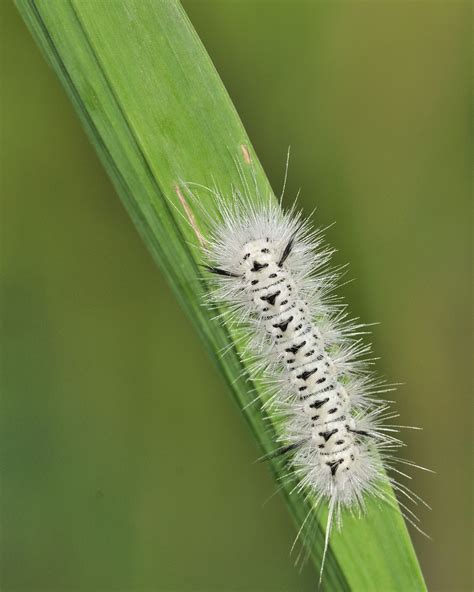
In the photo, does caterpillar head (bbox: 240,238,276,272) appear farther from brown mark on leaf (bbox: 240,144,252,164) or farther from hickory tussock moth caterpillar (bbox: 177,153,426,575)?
brown mark on leaf (bbox: 240,144,252,164)

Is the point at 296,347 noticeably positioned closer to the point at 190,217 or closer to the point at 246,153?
the point at 190,217

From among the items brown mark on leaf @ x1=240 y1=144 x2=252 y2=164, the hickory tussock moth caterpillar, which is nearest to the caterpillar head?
the hickory tussock moth caterpillar

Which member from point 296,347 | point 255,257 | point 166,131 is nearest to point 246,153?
point 166,131

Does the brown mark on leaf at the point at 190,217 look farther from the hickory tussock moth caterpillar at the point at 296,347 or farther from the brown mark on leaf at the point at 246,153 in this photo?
the brown mark on leaf at the point at 246,153

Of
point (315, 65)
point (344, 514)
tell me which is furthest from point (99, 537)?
point (315, 65)

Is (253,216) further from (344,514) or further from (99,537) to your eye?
(99,537)

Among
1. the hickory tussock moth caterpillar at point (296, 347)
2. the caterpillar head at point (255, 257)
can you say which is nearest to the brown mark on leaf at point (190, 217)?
the hickory tussock moth caterpillar at point (296, 347)
